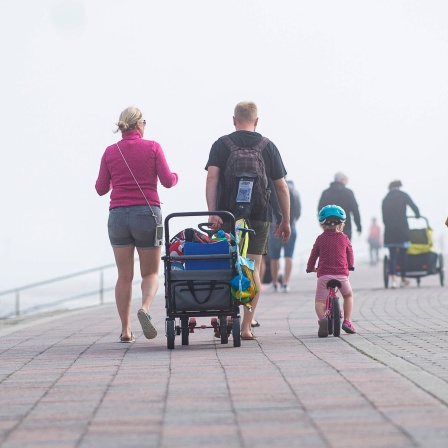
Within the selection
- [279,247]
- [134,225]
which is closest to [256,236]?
[134,225]

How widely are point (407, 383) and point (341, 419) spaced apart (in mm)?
1257

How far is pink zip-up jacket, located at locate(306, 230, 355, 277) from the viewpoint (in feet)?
34.4

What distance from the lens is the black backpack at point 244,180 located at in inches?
390

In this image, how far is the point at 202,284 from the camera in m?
9.29

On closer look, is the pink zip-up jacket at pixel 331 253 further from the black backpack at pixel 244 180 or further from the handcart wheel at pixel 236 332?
the handcart wheel at pixel 236 332

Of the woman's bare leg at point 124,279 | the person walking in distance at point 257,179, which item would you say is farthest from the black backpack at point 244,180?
the woman's bare leg at point 124,279

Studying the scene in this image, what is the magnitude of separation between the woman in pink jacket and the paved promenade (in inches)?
28.0

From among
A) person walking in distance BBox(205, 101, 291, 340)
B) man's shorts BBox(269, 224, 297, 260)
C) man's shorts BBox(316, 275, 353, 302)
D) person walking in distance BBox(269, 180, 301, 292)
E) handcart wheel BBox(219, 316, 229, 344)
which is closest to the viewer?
handcart wheel BBox(219, 316, 229, 344)

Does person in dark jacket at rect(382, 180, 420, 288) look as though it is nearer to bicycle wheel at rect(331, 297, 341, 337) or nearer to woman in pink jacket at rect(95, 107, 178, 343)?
bicycle wheel at rect(331, 297, 341, 337)

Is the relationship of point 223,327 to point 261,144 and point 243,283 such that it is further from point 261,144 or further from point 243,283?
point 261,144

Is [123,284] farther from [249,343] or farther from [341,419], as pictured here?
[341,419]

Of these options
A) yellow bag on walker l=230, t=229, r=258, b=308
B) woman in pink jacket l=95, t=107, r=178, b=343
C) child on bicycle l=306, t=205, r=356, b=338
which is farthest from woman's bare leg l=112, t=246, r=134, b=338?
child on bicycle l=306, t=205, r=356, b=338

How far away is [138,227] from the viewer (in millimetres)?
9836

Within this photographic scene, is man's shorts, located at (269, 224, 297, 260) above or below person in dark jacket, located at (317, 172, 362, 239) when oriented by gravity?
below
